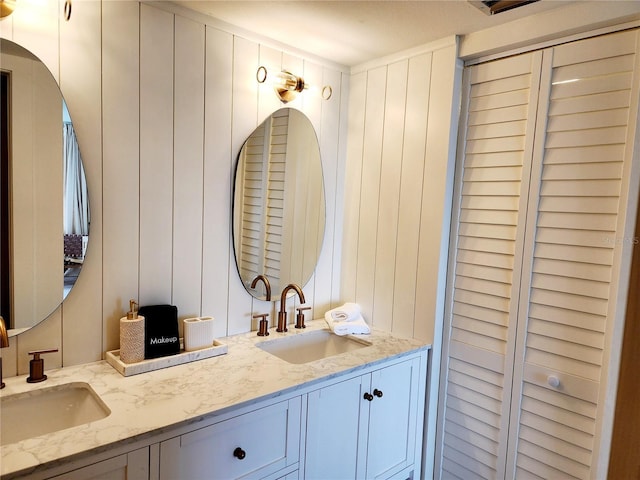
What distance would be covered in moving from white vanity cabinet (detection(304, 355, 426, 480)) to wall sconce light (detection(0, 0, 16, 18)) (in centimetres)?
154

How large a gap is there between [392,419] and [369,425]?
14 centimetres

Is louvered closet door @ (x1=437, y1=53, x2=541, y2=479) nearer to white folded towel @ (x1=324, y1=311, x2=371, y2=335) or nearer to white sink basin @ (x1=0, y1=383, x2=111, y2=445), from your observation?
white folded towel @ (x1=324, y1=311, x2=371, y2=335)

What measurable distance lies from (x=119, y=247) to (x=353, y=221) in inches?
47.4

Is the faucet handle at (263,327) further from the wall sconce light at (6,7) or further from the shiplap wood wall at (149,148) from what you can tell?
the wall sconce light at (6,7)

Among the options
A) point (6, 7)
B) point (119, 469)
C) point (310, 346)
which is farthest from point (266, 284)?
point (6, 7)

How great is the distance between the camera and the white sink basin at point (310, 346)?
6.31 feet

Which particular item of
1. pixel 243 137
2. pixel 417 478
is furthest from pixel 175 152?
pixel 417 478

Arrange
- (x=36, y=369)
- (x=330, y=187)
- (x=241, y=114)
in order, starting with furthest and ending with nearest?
(x=330, y=187), (x=241, y=114), (x=36, y=369)

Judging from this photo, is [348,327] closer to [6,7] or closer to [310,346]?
[310,346]

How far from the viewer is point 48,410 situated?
132 cm

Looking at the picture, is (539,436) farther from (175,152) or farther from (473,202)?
(175,152)

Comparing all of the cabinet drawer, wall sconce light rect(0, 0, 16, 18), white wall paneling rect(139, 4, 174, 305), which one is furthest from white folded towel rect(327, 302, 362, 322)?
wall sconce light rect(0, 0, 16, 18)

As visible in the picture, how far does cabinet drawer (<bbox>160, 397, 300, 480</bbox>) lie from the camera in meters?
1.20

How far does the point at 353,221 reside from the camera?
7.51ft
